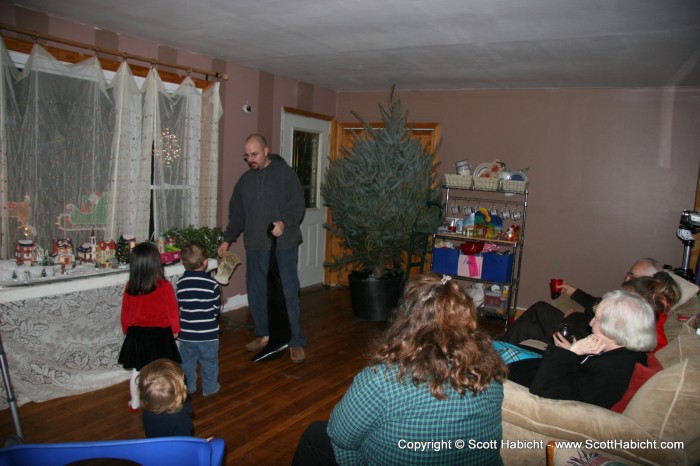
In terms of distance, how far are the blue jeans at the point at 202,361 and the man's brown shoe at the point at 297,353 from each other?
0.75m

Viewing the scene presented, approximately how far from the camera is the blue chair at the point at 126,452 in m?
1.15

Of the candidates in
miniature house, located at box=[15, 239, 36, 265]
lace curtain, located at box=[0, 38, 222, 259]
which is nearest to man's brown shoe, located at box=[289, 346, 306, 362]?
lace curtain, located at box=[0, 38, 222, 259]

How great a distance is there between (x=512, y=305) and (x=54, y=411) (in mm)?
4386

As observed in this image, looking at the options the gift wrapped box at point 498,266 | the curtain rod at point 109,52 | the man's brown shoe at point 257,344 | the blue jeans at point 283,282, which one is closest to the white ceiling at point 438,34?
the curtain rod at point 109,52

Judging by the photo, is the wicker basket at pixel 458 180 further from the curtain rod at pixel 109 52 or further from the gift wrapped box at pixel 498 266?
the curtain rod at pixel 109 52

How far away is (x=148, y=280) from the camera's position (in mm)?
2742

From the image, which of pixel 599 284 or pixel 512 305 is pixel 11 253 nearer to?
pixel 512 305

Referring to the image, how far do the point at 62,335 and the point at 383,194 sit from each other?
112 inches

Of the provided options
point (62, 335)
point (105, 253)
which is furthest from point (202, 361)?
point (105, 253)

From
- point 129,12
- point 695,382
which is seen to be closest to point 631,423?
point 695,382

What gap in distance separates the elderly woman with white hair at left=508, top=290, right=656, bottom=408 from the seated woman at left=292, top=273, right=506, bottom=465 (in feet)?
2.09

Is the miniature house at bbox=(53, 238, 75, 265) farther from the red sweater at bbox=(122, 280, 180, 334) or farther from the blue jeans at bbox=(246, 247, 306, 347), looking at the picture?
the blue jeans at bbox=(246, 247, 306, 347)

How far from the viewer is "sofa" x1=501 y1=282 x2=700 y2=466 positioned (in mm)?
1679

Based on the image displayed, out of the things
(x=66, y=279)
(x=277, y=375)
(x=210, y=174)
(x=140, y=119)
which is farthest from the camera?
(x=210, y=174)
